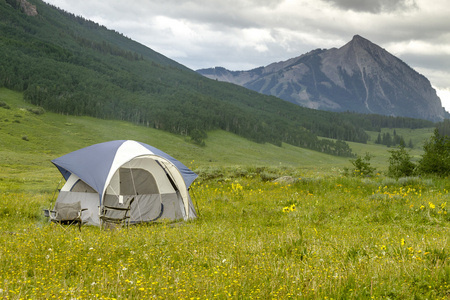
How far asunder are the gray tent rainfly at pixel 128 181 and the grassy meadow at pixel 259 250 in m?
1.33

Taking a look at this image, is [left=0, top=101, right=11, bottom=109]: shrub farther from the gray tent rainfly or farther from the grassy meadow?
the gray tent rainfly

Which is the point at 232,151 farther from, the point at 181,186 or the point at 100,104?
the point at 181,186

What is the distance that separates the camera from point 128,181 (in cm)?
1321

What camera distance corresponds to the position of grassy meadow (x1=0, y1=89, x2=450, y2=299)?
4504mm

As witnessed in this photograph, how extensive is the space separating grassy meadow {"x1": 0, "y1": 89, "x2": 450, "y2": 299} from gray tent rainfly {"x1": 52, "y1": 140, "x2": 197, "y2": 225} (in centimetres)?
133

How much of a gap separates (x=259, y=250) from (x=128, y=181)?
26.6 feet

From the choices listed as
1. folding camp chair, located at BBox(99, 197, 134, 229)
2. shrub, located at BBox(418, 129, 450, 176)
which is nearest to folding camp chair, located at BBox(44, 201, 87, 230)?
folding camp chair, located at BBox(99, 197, 134, 229)

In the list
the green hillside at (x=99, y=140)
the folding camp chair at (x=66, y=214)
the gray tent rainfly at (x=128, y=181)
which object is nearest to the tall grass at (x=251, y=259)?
the folding camp chair at (x=66, y=214)

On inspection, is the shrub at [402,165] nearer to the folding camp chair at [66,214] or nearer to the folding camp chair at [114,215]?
the folding camp chair at [114,215]

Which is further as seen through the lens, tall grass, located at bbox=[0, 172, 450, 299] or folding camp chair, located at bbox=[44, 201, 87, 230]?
folding camp chair, located at bbox=[44, 201, 87, 230]

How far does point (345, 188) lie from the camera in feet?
54.0

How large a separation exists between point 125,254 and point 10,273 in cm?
202

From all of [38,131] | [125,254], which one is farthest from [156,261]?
[38,131]

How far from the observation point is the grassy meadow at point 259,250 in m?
4.50
